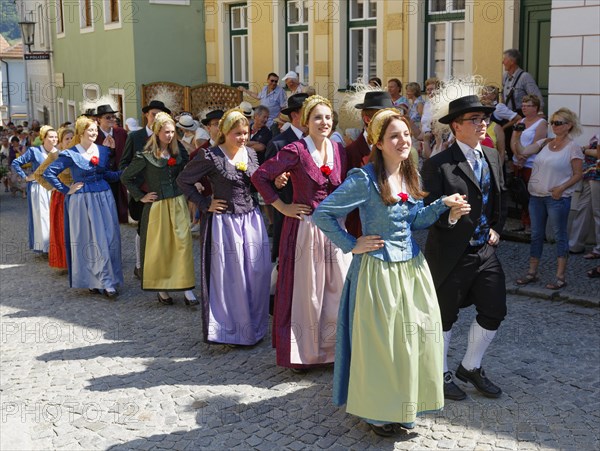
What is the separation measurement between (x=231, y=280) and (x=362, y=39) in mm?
8802

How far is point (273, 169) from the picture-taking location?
6270mm

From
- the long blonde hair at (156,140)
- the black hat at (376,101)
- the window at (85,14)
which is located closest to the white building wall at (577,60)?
the black hat at (376,101)

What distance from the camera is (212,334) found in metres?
6.97

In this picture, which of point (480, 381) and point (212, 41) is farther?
point (212, 41)

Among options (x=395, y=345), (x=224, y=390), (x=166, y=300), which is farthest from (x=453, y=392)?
(x=166, y=300)

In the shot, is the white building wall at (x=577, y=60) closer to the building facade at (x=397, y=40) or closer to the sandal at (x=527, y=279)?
the building facade at (x=397, y=40)

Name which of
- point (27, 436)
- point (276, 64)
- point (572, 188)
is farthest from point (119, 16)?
point (27, 436)

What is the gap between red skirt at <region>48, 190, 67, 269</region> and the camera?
1040cm

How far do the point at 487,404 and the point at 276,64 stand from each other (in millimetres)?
12356

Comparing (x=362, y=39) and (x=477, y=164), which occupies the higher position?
(x=362, y=39)

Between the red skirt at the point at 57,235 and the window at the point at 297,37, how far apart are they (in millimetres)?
6940

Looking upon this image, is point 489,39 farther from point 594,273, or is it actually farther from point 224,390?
point 224,390

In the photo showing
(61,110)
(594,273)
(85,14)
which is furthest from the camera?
(61,110)

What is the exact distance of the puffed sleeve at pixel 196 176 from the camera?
7020 mm
